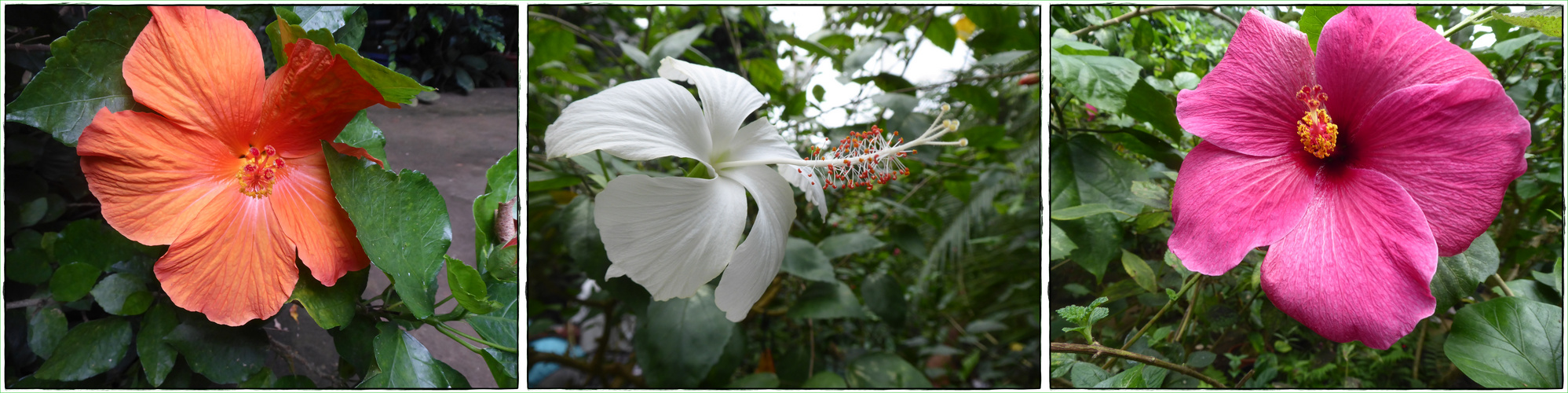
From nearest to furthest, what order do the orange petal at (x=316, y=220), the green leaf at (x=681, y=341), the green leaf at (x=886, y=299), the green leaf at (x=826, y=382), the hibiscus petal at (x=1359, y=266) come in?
the hibiscus petal at (x=1359, y=266), the orange petal at (x=316, y=220), the green leaf at (x=681, y=341), the green leaf at (x=826, y=382), the green leaf at (x=886, y=299)

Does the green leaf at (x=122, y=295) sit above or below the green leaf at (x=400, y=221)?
below

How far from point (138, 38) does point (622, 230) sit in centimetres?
43

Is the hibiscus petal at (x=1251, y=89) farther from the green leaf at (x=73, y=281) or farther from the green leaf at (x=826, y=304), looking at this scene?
the green leaf at (x=73, y=281)

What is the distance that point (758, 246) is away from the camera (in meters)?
0.56

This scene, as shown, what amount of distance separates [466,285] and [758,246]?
256 mm

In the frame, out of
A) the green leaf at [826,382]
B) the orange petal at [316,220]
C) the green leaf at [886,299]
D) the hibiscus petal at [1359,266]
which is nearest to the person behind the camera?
the hibiscus petal at [1359,266]

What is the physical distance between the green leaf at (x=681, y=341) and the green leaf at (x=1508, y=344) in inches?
26.4

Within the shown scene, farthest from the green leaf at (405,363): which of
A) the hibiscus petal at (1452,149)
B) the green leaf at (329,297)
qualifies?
the hibiscus petal at (1452,149)

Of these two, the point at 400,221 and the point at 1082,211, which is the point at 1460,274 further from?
the point at 400,221

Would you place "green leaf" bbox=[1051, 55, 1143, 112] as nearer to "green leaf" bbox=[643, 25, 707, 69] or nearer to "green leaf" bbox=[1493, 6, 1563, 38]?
"green leaf" bbox=[1493, 6, 1563, 38]

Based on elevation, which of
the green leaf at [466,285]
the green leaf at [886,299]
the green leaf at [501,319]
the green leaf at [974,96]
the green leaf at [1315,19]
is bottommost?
the green leaf at [886,299]

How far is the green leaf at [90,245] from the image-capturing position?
0.65m

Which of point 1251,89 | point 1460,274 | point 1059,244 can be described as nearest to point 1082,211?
point 1059,244

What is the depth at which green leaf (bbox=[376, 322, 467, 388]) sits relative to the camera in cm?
61
